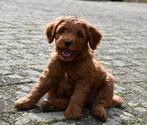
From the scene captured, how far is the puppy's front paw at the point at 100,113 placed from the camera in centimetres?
475

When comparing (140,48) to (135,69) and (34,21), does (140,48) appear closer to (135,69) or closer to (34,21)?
(135,69)

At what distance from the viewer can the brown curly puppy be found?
467cm

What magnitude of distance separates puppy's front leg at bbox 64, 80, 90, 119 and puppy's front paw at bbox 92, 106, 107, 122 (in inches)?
5.8

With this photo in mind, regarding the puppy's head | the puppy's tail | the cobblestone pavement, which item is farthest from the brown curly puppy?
the puppy's tail

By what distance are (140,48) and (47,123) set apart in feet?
19.7

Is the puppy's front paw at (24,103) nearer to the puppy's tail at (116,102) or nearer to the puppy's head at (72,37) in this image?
the puppy's head at (72,37)

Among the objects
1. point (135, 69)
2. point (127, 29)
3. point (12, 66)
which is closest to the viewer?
point (12, 66)

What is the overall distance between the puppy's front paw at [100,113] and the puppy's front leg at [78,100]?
0.48ft

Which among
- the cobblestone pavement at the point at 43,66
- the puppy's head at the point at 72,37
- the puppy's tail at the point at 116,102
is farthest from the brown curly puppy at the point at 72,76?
the puppy's tail at the point at 116,102

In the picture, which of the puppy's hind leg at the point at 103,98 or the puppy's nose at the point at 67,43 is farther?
the puppy's hind leg at the point at 103,98

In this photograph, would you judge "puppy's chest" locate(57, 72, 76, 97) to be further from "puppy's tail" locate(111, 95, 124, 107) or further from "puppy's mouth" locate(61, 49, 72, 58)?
"puppy's tail" locate(111, 95, 124, 107)

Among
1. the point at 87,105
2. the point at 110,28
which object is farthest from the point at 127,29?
the point at 87,105

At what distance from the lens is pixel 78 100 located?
471cm

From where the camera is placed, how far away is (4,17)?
12469mm
